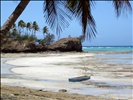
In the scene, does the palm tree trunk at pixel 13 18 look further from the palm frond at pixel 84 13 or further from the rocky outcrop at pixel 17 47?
the rocky outcrop at pixel 17 47

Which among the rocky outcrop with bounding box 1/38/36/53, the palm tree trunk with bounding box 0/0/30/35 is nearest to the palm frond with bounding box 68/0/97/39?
the palm tree trunk with bounding box 0/0/30/35

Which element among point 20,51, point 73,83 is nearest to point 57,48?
point 20,51

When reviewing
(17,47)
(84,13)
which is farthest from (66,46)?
(84,13)

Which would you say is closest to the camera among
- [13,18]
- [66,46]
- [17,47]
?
[13,18]

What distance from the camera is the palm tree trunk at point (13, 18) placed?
5547 millimetres

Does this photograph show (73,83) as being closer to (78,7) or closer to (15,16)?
(78,7)

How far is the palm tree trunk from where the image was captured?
555 centimetres

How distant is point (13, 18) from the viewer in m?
5.71

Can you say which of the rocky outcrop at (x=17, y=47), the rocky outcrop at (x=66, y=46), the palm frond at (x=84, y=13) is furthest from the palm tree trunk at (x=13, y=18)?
the rocky outcrop at (x=66, y=46)

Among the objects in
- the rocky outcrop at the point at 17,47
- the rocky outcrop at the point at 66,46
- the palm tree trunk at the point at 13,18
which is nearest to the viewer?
the palm tree trunk at the point at 13,18

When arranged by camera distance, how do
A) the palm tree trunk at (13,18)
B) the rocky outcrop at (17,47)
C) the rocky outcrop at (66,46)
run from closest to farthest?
the palm tree trunk at (13,18) → the rocky outcrop at (17,47) → the rocky outcrop at (66,46)

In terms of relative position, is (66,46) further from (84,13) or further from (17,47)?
(84,13)

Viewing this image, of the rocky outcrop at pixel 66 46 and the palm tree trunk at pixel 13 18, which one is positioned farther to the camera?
the rocky outcrop at pixel 66 46

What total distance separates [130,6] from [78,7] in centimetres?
111
